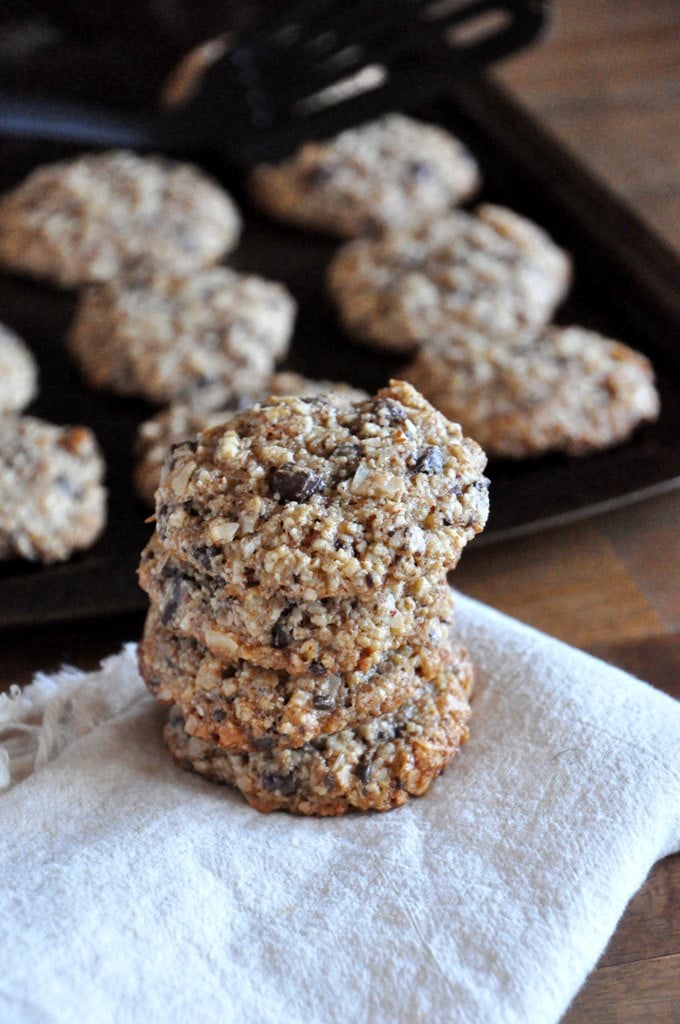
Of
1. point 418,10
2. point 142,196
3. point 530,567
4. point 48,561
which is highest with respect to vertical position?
point 418,10

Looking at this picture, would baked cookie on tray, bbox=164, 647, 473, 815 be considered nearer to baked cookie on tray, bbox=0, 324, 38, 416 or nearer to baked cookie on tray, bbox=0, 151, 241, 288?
baked cookie on tray, bbox=0, 324, 38, 416

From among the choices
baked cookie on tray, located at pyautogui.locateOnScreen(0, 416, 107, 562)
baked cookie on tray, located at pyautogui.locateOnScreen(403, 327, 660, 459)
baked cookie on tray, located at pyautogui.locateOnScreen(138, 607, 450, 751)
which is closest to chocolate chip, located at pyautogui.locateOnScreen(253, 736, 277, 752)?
baked cookie on tray, located at pyautogui.locateOnScreen(138, 607, 450, 751)

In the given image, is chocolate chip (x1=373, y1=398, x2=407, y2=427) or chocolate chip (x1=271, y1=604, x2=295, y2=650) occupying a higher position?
chocolate chip (x1=373, y1=398, x2=407, y2=427)

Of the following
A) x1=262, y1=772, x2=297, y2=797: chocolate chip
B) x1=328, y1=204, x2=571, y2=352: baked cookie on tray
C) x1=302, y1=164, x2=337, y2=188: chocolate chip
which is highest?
x1=302, y1=164, x2=337, y2=188: chocolate chip

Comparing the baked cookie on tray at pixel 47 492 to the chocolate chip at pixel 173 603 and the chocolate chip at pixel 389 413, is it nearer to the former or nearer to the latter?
the chocolate chip at pixel 173 603

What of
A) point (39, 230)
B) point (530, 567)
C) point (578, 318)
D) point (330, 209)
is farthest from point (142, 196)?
point (530, 567)

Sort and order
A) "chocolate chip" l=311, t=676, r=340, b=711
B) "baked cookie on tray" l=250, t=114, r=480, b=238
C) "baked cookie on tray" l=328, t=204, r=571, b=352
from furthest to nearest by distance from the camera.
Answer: "baked cookie on tray" l=250, t=114, r=480, b=238, "baked cookie on tray" l=328, t=204, r=571, b=352, "chocolate chip" l=311, t=676, r=340, b=711

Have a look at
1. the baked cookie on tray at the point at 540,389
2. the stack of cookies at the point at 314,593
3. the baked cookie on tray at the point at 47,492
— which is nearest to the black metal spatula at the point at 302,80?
the baked cookie on tray at the point at 540,389

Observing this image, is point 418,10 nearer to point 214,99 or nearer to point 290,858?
point 214,99

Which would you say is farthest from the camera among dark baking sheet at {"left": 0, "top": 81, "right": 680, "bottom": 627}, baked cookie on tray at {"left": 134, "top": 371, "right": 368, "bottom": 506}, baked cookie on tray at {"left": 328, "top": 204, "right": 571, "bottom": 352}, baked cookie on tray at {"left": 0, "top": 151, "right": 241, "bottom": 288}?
baked cookie on tray at {"left": 0, "top": 151, "right": 241, "bottom": 288}
